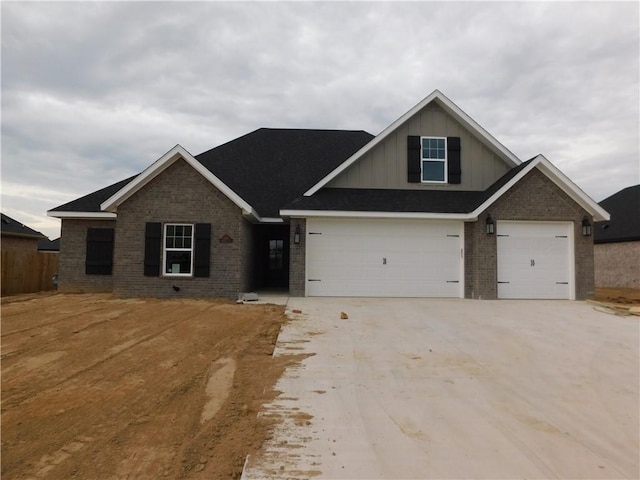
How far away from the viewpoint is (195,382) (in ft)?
17.0

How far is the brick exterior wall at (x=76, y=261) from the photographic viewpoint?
13625mm

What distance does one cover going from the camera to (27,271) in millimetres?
14555

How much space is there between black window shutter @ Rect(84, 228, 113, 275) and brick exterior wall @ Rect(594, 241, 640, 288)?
23366 mm

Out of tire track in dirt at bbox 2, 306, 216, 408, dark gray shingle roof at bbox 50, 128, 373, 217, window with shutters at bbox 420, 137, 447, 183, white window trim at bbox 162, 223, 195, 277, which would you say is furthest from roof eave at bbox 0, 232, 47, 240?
window with shutters at bbox 420, 137, 447, 183

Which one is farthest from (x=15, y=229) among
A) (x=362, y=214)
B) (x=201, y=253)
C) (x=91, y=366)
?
(x=91, y=366)

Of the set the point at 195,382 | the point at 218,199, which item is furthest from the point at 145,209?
the point at 195,382

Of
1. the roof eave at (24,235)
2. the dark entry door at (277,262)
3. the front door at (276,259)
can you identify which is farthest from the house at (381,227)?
the roof eave at (24,235)

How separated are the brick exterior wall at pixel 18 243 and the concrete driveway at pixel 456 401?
21462 mm

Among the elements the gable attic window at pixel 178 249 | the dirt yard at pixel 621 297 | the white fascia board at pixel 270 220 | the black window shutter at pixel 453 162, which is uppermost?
the black window shutter at pixel 453 162

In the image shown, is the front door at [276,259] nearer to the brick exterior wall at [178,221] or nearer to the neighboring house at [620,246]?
the brick exterior wall at [178,221]

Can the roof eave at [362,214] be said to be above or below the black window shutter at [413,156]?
below

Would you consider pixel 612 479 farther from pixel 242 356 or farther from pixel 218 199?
Result: pixel 218 199

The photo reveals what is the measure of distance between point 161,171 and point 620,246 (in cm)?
2215

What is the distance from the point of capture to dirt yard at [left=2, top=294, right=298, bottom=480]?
3387 millimetres
